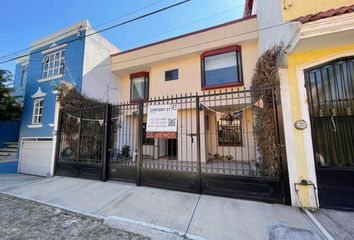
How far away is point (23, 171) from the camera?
348 inches

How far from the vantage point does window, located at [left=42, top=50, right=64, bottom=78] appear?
31.3 ft

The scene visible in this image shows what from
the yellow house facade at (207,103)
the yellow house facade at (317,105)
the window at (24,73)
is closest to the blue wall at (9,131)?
the window at (24,73)

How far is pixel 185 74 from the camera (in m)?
9.21

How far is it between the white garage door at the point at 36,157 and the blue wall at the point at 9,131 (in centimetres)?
350

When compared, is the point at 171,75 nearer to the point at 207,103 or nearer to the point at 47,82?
the point at 207,103

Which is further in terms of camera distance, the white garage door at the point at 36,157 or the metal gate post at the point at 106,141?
the white garage door at the point at 36,157

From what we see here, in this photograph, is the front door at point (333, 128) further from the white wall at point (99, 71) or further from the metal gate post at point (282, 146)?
the white wall at point (99, 71)

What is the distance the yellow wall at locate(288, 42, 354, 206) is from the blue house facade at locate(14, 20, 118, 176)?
922 cm

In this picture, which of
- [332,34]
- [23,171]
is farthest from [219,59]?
[23,171]

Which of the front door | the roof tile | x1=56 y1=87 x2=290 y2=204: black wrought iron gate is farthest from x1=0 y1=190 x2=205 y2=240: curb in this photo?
the roof tile

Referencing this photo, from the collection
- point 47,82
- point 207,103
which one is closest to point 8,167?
point 47,82

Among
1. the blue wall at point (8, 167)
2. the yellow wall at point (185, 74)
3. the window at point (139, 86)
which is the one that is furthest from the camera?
the window at point (139, 86)

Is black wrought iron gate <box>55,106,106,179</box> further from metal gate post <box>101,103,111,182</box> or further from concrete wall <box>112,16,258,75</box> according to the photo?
concrete wall <box>112,16,258,75</box>

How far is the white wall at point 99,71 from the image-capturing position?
9.07 meters
